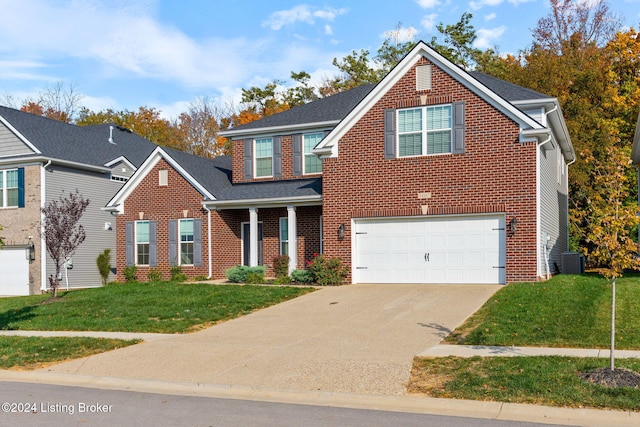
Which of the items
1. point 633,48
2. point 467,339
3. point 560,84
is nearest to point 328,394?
point 467,339

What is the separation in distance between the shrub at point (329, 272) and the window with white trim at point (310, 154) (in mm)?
5477

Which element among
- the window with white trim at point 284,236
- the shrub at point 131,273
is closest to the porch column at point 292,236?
the window with white trim at point 284,236

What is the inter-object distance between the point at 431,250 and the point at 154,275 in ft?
38.1

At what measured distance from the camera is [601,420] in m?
7.58

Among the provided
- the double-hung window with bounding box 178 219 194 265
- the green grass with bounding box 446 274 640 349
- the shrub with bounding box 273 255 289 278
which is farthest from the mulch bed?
the double-hung window with bounding box 178 219 194 265

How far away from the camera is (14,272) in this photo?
29141mm

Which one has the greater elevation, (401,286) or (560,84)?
(560,84)

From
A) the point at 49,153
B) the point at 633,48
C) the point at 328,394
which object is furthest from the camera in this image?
the point at 633,48

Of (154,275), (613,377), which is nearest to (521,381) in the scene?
(613,377)

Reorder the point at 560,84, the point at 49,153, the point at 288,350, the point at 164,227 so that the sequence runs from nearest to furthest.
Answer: the point at 288,350
the point at 164,227
the point at 49,153
the point at 560,84

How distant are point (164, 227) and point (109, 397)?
1717cm

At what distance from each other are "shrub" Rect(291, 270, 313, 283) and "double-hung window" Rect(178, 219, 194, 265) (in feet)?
19.1

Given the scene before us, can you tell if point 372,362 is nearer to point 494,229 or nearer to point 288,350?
point 288,350

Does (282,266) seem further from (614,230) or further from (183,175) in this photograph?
(614,230)
